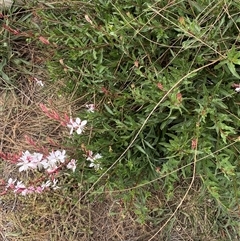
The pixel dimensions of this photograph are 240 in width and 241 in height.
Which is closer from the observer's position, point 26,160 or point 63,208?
point 26,160

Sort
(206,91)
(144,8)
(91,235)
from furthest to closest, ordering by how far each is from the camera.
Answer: (91,235)
(144,8)
(206,91)

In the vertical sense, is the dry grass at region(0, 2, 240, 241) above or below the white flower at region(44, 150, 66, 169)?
below

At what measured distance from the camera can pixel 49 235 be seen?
270cm

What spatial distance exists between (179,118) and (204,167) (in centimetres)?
29

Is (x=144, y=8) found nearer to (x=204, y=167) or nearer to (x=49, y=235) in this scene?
(x=204, y=167)

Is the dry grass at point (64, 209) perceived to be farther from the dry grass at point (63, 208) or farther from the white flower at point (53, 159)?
the white flower at point (53, 159)

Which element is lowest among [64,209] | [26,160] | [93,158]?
[64,209]

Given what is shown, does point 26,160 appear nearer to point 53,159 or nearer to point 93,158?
point 53,159

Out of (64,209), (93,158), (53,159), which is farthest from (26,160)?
(64,209)

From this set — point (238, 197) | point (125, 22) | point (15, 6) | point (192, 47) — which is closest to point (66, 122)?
point (125, 22)

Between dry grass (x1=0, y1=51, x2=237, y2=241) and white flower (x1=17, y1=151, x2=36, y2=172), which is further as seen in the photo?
dry grass (x1=0, y1=51, x2=237, y2=241)

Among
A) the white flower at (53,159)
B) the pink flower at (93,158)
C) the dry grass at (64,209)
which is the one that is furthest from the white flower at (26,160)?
the dry grass at (64,209)

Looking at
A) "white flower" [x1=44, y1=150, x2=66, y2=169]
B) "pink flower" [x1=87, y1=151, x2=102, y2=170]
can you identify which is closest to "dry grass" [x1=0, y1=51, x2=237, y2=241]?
"pink flower" [x1=87, y1=151, x2=102, y2=170]

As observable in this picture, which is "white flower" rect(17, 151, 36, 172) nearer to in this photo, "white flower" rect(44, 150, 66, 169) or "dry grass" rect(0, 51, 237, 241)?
"white flower" rect(44, 150, 66, 169)
